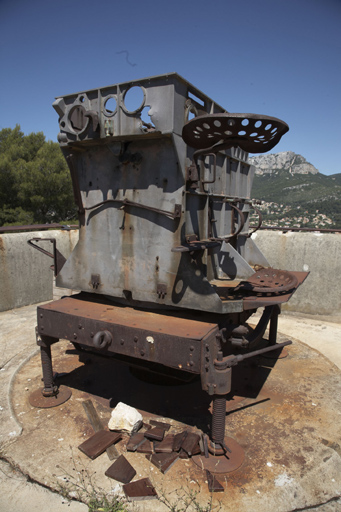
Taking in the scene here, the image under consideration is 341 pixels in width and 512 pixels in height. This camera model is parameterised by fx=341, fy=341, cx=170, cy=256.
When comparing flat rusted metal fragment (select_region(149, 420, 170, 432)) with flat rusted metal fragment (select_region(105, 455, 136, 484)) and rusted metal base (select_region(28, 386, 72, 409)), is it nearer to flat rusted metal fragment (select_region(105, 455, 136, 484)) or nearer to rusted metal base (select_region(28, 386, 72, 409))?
flat rusted metal fragment (select_region(105, 455, 136, 484))

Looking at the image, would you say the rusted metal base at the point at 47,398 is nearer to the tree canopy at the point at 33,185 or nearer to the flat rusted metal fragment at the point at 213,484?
the flat rusted metal fragment at the point at 213,484

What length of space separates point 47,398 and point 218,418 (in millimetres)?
2295

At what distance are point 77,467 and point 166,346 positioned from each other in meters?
1.41

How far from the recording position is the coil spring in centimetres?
338

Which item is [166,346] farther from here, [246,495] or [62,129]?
[62,129]

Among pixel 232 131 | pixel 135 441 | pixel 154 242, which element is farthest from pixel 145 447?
pixel 232 131

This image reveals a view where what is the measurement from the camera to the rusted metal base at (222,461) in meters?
3.22

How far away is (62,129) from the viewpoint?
410 cm

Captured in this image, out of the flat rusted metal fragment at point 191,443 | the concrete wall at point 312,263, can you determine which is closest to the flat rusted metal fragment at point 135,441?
the flat rusted metal fragment at point 191,443

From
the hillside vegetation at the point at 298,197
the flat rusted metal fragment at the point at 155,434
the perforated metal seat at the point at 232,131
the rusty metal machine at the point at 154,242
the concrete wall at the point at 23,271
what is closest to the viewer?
the perforated metal seat at the point at 232,131

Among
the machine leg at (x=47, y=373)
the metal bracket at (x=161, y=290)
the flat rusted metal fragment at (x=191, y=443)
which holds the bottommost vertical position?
the flat rusted metal fragment at (x=191, y=443)

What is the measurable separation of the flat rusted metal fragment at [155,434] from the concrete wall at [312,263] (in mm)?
5757

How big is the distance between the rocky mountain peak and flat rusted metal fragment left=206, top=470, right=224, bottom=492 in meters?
56.0

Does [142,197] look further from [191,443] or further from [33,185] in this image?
[33,185]
